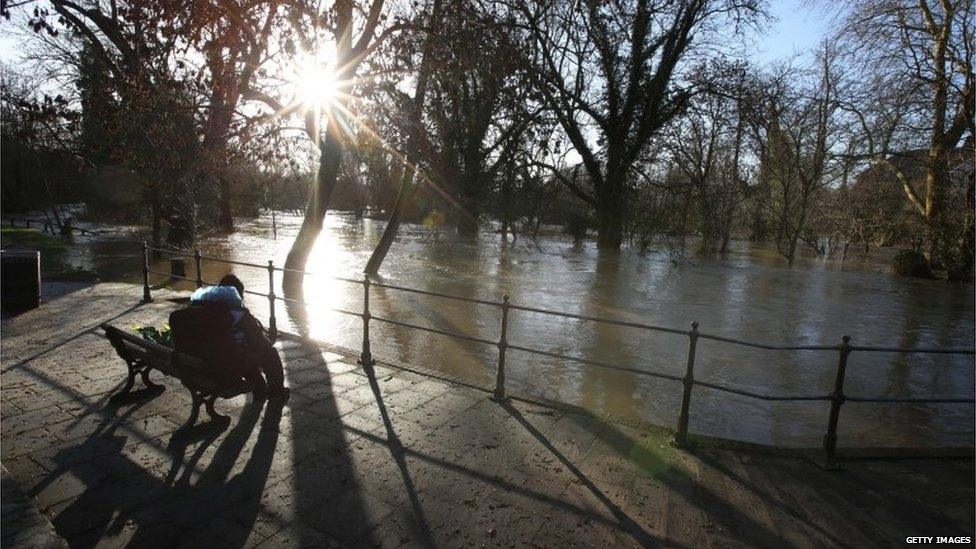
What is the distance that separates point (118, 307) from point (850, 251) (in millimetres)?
48524

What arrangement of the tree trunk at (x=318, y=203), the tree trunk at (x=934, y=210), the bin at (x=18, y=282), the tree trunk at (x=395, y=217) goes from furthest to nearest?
1. the tree trunk at (x=934, y=210)
2. the tree trunk at (x=395, y=217)
3. the tree trunk at (x=318, y=203)
4. the bin at (x=18, y=282)

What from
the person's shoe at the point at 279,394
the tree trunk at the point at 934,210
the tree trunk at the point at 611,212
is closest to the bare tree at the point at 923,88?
the tree trunk at the point at 934,210

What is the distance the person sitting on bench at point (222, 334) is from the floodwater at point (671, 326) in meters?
2.47

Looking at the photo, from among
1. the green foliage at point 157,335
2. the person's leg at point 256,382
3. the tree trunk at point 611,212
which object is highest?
the tree trunk at point 611,212

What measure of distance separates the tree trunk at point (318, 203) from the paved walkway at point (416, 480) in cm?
1003

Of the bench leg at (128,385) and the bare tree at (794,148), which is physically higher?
the bare tree at (794,148)

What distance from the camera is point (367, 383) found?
19.7 feet

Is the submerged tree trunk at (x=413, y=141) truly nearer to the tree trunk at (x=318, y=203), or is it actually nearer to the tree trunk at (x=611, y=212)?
the tree trunk at (x=318, y=203)

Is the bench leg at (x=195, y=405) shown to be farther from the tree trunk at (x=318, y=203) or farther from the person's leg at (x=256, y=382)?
the tree trunk at (x=318, y=203)

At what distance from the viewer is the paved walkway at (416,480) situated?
3.39 meters

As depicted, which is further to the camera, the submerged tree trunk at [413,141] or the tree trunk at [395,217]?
the tree trunk at [395,217]

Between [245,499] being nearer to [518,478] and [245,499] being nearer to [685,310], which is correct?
Result: [518,478]

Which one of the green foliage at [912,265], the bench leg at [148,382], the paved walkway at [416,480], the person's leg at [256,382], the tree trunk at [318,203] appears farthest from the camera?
the green foliage at [912,265]

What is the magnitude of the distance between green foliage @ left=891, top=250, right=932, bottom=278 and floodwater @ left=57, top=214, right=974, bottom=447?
1.57 meters
